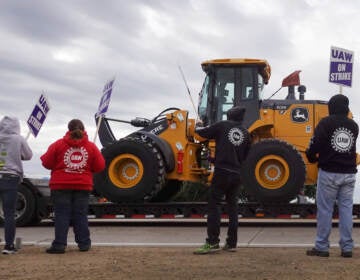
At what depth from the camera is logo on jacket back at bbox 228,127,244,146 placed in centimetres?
799

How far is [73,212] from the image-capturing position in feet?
26.9

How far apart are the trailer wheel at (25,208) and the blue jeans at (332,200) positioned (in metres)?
6.65

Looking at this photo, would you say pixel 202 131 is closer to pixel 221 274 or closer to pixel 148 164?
→ pixel 221 274

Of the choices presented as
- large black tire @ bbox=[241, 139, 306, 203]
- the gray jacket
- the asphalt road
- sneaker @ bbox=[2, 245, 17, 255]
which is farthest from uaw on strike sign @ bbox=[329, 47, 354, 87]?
sneaker @ bbox=[2, 245, 17, 255]

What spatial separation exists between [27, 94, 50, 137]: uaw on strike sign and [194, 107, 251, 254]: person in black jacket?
288 inches

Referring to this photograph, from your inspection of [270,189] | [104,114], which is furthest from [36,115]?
[270,189]

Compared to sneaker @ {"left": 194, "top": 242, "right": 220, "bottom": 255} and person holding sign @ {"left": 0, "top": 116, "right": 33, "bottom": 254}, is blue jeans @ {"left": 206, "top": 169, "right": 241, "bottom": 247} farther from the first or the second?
person holding sign @ {"left": 0, "top": 116, "right": 33, "bottom": 254}

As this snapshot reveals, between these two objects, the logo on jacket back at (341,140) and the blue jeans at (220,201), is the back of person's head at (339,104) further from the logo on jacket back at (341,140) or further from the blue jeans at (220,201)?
the blue jeans at (220,201)

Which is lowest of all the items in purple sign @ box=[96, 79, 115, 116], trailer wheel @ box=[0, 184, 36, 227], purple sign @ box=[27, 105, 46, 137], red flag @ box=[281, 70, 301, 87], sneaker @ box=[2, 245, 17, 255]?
sneaker @ box=[2, 245, 17, 255]

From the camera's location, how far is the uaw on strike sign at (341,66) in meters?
12.9

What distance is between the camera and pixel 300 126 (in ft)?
43.0

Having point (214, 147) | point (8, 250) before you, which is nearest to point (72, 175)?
point (8, 250)

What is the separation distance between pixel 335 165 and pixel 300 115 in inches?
225

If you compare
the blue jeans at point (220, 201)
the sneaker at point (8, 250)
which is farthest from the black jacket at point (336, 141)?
the sneaker at point (8, 250)
